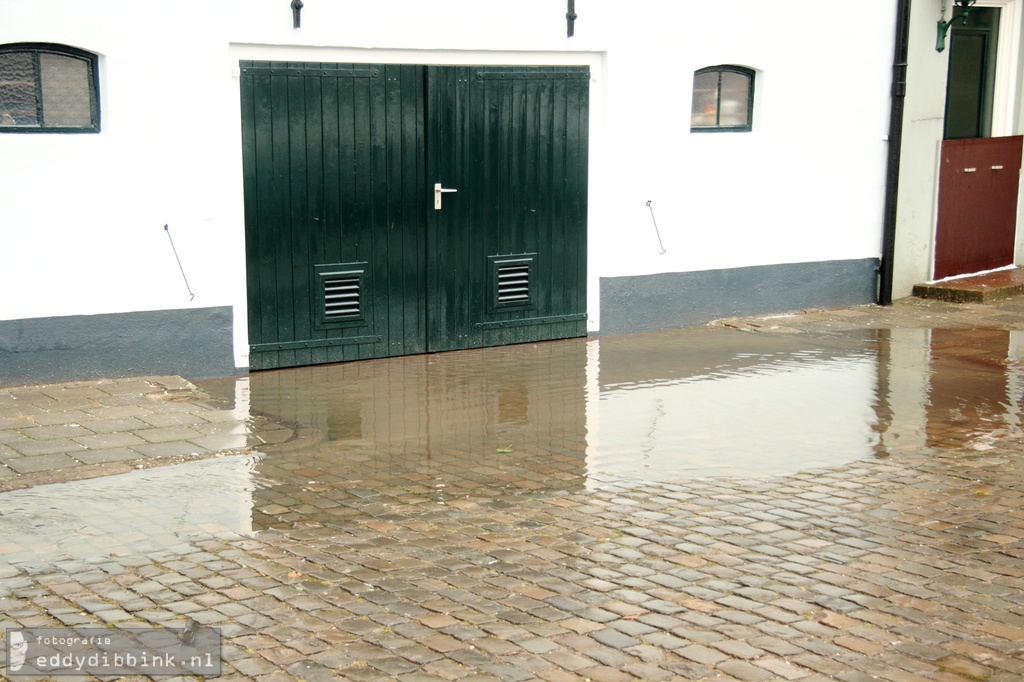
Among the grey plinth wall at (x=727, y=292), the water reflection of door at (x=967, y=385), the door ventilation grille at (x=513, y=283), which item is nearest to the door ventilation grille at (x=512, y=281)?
the door ventilation grille at (x=513, y=283)

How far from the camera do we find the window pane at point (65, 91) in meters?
7.98

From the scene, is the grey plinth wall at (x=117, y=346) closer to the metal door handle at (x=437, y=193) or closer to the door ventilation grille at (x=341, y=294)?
the door ventilation grille at (x=341, y=294)

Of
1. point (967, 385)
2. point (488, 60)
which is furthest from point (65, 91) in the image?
point (967, 385)

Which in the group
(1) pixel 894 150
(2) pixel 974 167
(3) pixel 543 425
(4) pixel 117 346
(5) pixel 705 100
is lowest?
(3) pixel 543 425

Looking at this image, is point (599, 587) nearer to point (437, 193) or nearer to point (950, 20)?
point (437, 193)

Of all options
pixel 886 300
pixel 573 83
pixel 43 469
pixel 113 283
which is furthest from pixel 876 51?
pixel 43 469

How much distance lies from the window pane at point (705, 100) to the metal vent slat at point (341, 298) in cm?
354

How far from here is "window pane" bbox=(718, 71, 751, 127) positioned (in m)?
11.1

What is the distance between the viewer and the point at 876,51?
39.2ft

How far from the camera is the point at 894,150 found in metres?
12.1

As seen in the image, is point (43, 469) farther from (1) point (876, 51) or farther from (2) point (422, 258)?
(1) point (876, 51)

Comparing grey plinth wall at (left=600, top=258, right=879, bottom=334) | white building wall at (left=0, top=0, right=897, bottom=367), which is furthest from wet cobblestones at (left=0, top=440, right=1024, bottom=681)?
grey plinth wall at (left=600, top=258, right=879, bottom=334)

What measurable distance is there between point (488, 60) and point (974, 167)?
6.17 meters

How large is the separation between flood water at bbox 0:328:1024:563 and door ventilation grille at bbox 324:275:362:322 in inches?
15.5
